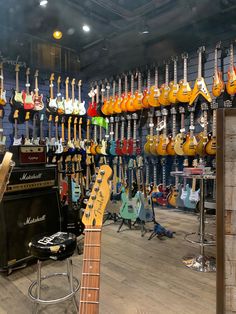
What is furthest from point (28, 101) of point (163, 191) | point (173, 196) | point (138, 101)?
point (173, 196)

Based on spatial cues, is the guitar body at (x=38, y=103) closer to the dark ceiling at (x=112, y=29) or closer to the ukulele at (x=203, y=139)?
the dark ceiling at (x=112, y=29)

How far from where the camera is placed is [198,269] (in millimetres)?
2355

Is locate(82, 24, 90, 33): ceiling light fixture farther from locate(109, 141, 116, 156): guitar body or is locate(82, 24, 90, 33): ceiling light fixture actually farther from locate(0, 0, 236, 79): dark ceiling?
locate(109, 141, 116, 156): guitar body

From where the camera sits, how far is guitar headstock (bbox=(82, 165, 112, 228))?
138 centimetres

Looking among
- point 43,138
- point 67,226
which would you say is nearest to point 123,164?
point 43,138

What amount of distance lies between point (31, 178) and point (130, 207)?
4.67 feet

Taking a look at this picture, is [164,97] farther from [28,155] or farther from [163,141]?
[28,155]

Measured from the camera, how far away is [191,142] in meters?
3.79

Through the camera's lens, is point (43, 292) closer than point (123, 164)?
Yes

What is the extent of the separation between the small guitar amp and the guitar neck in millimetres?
1381

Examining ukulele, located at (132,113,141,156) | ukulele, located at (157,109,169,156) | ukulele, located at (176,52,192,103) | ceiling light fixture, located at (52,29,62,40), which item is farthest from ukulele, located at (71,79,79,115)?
ukulele, located at (176,52,192,103)

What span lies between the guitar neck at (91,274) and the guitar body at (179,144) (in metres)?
2.75

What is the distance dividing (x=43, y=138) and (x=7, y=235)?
2893 mm

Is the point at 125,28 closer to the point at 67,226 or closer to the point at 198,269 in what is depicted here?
the point at 67,226
